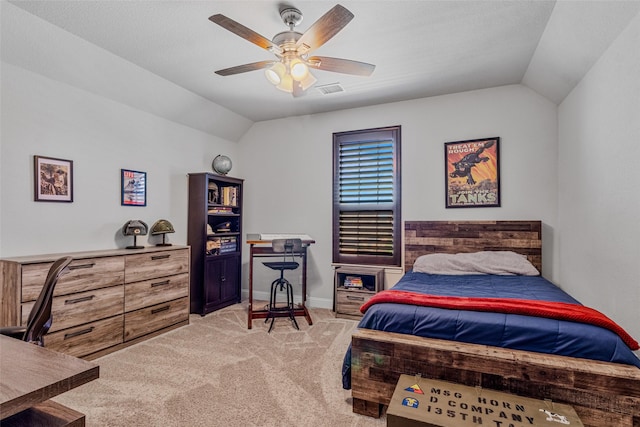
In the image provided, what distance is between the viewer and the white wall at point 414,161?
359cm

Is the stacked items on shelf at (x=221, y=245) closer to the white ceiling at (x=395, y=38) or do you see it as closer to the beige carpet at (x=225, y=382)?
the beige carpet at (x=225, y=382)

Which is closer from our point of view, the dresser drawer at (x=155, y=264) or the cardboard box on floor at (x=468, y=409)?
the cardboard box on floor at (x=468, y=409)

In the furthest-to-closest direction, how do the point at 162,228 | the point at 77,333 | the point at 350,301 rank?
Result: the point at 350,301
the point at 162,228
the point at 77,333

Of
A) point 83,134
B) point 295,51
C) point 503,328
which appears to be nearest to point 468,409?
point 503,328

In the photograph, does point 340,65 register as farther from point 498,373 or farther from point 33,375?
point 33,375

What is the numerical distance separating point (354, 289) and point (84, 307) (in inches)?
106

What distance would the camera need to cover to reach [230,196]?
187 inches

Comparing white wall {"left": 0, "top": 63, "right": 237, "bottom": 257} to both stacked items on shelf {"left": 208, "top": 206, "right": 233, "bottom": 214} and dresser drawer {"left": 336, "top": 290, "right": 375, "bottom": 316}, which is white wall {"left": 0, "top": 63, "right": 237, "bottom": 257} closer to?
stacked items on shelf {"left": 208, "top": 206, "right": 233, "bottom": 214}

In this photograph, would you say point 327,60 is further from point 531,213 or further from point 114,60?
point 531,213

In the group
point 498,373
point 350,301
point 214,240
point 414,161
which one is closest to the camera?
point 498,373

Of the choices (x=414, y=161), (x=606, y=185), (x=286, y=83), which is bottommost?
(x=606, y=185)

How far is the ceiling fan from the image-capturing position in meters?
2.01

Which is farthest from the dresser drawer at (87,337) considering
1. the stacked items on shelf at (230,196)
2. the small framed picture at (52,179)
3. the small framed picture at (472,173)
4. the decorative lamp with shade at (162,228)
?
the small framed picture at (472,173)

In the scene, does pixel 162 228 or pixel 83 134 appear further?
pixel 162 228
